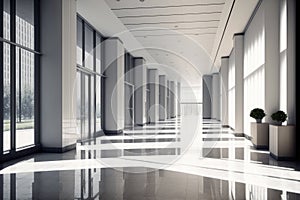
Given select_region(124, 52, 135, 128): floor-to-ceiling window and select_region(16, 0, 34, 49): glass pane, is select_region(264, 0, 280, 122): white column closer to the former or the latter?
select_region(16, 0, 34, 49): glass pane

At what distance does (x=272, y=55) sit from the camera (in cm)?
876

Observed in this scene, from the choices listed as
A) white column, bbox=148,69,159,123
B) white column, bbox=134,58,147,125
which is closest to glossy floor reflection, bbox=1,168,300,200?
white column, bbox=134,58,147,125

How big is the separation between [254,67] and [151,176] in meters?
7.17

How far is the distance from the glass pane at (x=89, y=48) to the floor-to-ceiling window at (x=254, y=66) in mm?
6788

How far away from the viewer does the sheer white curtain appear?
31.7ft

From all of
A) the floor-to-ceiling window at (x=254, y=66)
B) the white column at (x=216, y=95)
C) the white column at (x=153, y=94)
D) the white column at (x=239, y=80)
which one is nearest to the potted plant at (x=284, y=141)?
the floor-to-ceiling window at (x=254, y=66)

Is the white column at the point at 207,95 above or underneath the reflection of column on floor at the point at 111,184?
above

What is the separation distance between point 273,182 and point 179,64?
1979cm

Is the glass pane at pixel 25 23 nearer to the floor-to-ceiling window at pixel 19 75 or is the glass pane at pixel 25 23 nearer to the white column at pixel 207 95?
the floor-to-ceiling window at pixel 19 75

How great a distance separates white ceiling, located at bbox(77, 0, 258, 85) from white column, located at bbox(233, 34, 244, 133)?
0.58 m

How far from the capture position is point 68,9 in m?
9.24

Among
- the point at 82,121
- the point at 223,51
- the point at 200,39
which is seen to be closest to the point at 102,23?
the point at 82,121

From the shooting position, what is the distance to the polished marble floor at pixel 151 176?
14.9 feet

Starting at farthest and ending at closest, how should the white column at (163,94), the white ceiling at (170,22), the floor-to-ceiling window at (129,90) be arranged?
the white column at (163,94), the floor-to-ceiling window at (129,90), the white ceiling at (170,22)
